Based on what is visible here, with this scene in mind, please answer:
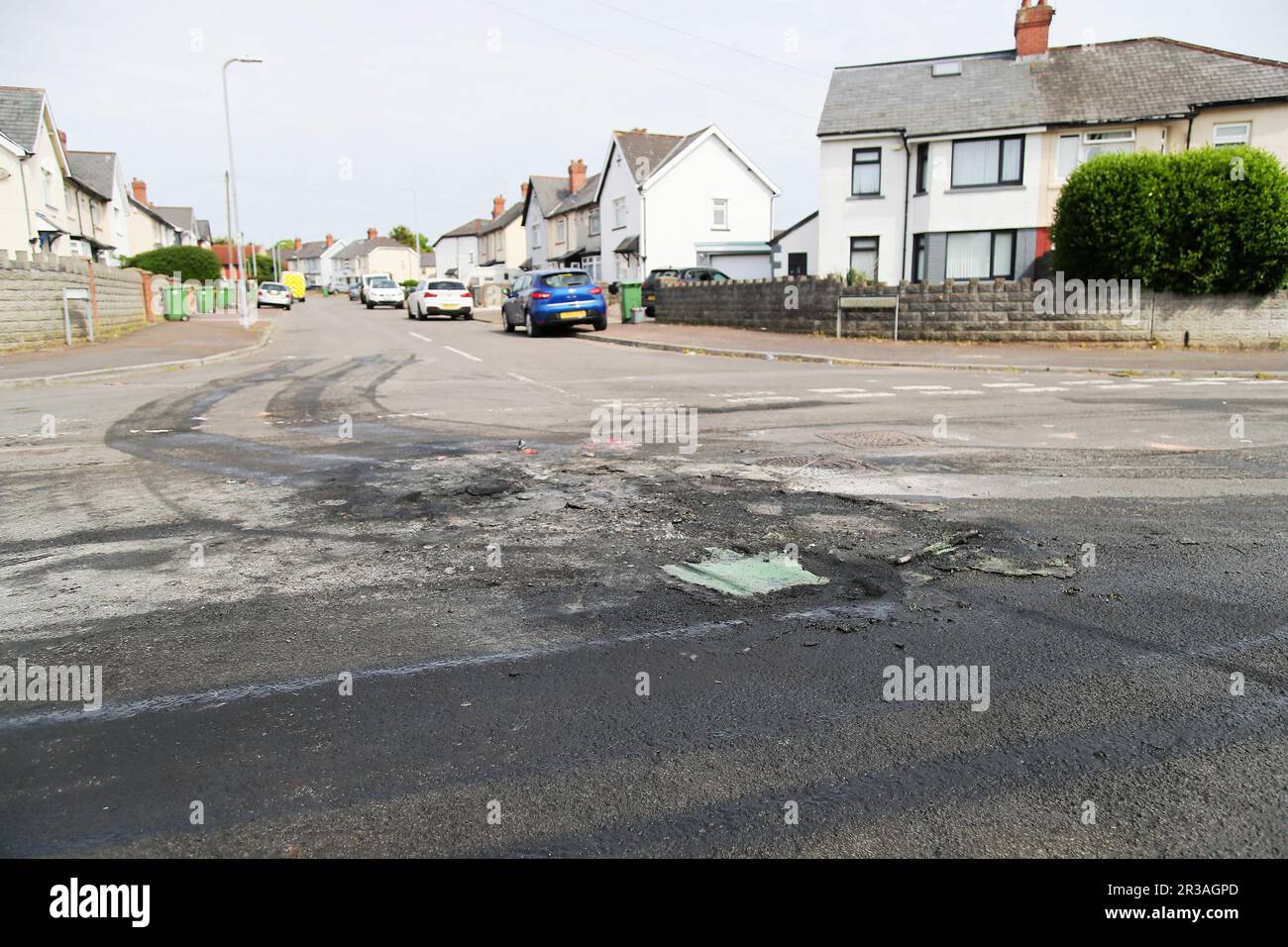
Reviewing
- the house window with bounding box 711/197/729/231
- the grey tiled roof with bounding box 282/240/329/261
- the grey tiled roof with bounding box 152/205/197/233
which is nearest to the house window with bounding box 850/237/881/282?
the house window with bounding box 711/197/729/231

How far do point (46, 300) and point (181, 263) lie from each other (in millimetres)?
44300

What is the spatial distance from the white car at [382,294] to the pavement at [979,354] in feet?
110

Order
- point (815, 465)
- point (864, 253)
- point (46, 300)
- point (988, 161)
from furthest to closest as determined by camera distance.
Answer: point (864, 253) < point (988, 161) < point (46, 300) < point (815, 465)

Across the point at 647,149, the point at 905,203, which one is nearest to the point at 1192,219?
the point at 905,203

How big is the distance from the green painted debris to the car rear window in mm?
22959

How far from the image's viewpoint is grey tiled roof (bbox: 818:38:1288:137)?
2936 centimetres

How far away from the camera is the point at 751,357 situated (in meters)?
20.6

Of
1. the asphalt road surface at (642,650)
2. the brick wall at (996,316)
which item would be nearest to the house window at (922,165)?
the brick wall at (996,316)

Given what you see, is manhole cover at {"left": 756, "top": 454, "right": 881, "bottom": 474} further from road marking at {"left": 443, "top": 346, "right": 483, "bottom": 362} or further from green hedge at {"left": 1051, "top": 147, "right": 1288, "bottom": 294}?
green hedge at {"left": 1051, "top": 147, "right": 1288, "bottom": 294}

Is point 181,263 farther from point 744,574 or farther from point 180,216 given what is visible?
point 744,574

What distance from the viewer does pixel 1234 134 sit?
2903cm

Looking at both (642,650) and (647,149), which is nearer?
(642,650)

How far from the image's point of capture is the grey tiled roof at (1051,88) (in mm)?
29359
